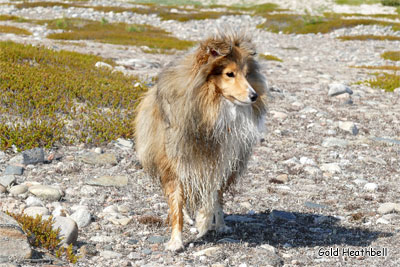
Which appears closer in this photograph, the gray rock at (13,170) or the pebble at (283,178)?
the gray rock at (13,170)

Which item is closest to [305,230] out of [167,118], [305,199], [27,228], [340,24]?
[305,199]

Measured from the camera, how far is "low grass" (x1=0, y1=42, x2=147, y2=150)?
10016mm

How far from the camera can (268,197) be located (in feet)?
27.7

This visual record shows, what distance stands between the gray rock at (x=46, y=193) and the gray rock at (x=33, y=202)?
0.88 feet

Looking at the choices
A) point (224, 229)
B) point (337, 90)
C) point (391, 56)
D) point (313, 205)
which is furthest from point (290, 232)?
point (391, 56)

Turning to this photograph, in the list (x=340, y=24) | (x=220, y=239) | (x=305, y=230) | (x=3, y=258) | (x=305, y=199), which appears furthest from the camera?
(x=340, y=24)

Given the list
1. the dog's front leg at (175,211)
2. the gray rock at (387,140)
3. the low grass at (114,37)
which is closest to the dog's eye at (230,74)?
the dog's front leg at (175,211)

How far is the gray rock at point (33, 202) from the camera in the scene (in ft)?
23.7

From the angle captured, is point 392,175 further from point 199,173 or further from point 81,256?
point 81,256

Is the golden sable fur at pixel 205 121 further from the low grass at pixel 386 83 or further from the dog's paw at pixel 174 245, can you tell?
the low grass at pixel 386 83

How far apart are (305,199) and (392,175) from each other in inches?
87.8

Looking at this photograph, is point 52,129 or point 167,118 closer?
point 167,118

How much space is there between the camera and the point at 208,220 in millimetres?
6875

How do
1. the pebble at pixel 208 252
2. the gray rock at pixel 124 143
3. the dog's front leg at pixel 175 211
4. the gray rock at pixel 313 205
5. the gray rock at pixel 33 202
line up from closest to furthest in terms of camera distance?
the pebble at pixel 208 252 → the dog's front leg at pixel 175 211 → the gray rock at pixel 33 202 → the gray rock at pixel 313 205 → the gray rock at pixel 124 143
